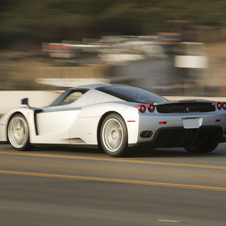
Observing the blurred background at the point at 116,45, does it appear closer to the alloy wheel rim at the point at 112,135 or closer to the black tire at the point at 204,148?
the black tire at the point at 204,148

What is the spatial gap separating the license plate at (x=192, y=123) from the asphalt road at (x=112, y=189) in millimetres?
520

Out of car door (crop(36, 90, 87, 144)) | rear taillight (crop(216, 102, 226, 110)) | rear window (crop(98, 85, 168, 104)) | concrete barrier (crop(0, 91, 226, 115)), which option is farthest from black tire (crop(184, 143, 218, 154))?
Answer: concrete barrier (crop(0, 91, 226, 115))

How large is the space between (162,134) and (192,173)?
1.43 metres

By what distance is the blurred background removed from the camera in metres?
20.9

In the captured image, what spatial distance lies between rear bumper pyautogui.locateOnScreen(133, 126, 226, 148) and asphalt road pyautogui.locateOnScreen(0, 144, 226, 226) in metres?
0.26

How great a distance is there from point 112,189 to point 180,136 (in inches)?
109

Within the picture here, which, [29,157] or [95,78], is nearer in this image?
[29,157]

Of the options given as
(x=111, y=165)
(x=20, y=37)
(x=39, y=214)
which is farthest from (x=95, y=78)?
(x=20, y=37)

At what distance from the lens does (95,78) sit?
69.9 ft

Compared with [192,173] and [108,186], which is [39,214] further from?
[192,173]

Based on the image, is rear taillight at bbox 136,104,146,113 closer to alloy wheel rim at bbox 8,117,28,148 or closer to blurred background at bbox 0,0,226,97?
alloy wheel rim at bbox 8,117,28,148

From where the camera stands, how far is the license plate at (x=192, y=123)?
7.68 m

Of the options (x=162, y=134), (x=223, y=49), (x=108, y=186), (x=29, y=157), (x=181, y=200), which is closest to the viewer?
(x=181, y=200)

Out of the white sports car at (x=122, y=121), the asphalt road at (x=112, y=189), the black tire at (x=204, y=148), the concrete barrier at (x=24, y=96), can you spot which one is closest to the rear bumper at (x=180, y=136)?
the white sports car at (x=122, y=121)
